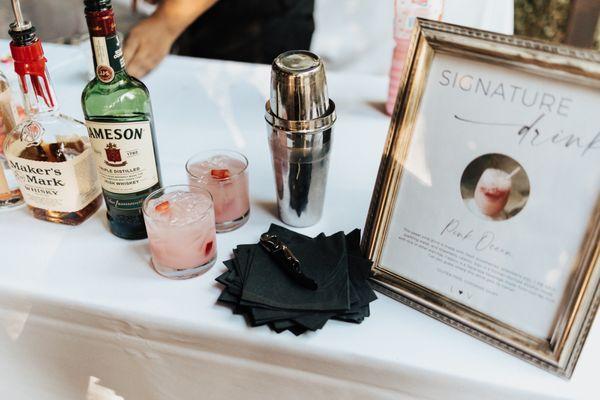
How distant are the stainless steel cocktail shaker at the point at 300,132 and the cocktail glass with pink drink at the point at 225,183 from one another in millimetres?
51

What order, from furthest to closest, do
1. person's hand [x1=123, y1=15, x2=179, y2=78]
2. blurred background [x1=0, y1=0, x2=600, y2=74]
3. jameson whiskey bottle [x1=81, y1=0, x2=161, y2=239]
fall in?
blurred background [x1=0, y1=0, x2=600, y2=74] → person's hand [x1=123, y1=15, x2=179, y2=78] → jameson whiskey bottle [x1=81, y1=0, x2=161, y2=239]

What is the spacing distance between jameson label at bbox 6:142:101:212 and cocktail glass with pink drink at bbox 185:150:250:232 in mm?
143

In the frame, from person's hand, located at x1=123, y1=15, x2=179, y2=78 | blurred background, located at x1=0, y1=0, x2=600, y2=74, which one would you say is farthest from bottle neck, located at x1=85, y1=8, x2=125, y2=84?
blurred background, located at x1=0, y1=0, x2=600, y2=74

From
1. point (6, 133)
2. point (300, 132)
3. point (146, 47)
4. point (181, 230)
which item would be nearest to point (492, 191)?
point (300, 132)

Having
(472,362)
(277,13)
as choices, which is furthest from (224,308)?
(277,13)

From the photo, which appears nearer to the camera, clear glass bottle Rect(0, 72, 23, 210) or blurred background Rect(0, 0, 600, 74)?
clear glass bottle Rect(0, 72, 23, 210)

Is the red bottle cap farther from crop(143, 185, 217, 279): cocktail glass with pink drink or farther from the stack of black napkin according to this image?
the stack of black napkin

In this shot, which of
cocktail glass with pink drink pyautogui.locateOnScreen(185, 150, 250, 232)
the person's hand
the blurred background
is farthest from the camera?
the blurred background

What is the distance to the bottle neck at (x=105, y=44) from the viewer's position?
60 cm

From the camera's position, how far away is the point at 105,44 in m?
0.62

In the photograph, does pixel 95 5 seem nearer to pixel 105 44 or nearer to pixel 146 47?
pixel 105 44

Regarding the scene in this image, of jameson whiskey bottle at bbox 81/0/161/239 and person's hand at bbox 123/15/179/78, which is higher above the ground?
jameson whiskey bottle at bbox 81/0/161/239

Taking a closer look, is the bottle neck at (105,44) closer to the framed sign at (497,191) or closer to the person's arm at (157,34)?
the framed sign at (497,191)

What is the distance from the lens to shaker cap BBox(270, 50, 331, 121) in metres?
0.65
